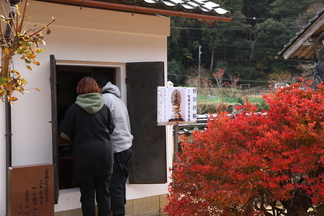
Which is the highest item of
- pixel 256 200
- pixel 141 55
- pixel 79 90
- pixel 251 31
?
pixel 251 31

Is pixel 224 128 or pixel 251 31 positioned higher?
pixel 251 31

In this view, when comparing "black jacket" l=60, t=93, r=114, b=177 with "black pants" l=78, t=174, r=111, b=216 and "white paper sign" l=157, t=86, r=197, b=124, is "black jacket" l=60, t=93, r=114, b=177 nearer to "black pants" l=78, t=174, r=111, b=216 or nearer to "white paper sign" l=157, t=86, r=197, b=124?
"black pants" l=78, t=174, r=111, b=216

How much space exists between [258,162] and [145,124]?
2.95 metres

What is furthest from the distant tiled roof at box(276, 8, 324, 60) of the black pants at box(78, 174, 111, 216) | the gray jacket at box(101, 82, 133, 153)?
the black pants at box(78, 174, 111, 216)

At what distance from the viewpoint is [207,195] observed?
3926 millimetres

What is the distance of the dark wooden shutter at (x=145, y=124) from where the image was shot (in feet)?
21.3

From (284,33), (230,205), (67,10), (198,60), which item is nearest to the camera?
(230,205)

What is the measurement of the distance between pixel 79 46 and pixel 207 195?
3.26 meters

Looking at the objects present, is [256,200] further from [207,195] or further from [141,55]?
[141,55]

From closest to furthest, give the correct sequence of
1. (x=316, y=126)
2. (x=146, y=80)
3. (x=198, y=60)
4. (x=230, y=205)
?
(x=230, y=205) → (x=316, y=126) → (x=146, y=80) → (x=198, y=60)

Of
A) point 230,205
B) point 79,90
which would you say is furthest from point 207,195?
point 79,90

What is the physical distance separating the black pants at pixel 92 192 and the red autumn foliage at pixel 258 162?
4.09 feet

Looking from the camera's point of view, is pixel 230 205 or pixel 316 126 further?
pixel 316 126

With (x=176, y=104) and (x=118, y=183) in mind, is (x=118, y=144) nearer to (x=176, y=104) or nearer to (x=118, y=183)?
(x=118, y=183)
